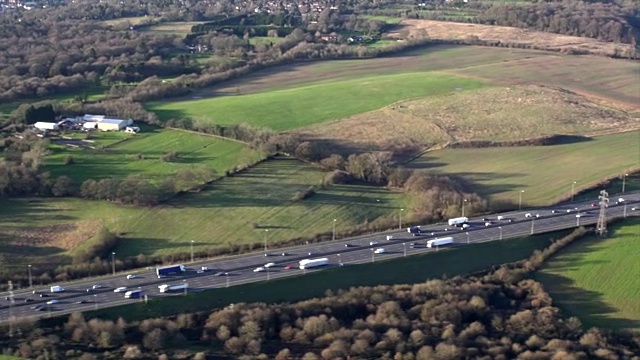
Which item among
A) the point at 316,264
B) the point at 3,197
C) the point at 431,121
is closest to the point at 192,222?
the point at 316,264

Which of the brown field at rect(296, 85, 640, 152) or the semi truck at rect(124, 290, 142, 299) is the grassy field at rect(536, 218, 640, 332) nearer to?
the brown field at rect(296, 85, 640, 152)

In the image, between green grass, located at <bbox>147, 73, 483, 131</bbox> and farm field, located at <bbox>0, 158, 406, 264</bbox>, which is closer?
farm field, located at <bbox>0, 158, 406, 264</bbox>

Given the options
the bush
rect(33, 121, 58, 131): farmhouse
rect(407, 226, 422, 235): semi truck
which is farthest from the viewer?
rect(33, 121, 58, 131): farmhouse

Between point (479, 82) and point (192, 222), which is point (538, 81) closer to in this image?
point (479, 82)

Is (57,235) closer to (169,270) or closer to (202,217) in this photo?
(202,217)

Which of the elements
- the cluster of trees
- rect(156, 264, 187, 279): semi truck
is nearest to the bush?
rect(156, 264, 187, 279): semi truck

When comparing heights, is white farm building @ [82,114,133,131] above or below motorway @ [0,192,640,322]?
above
